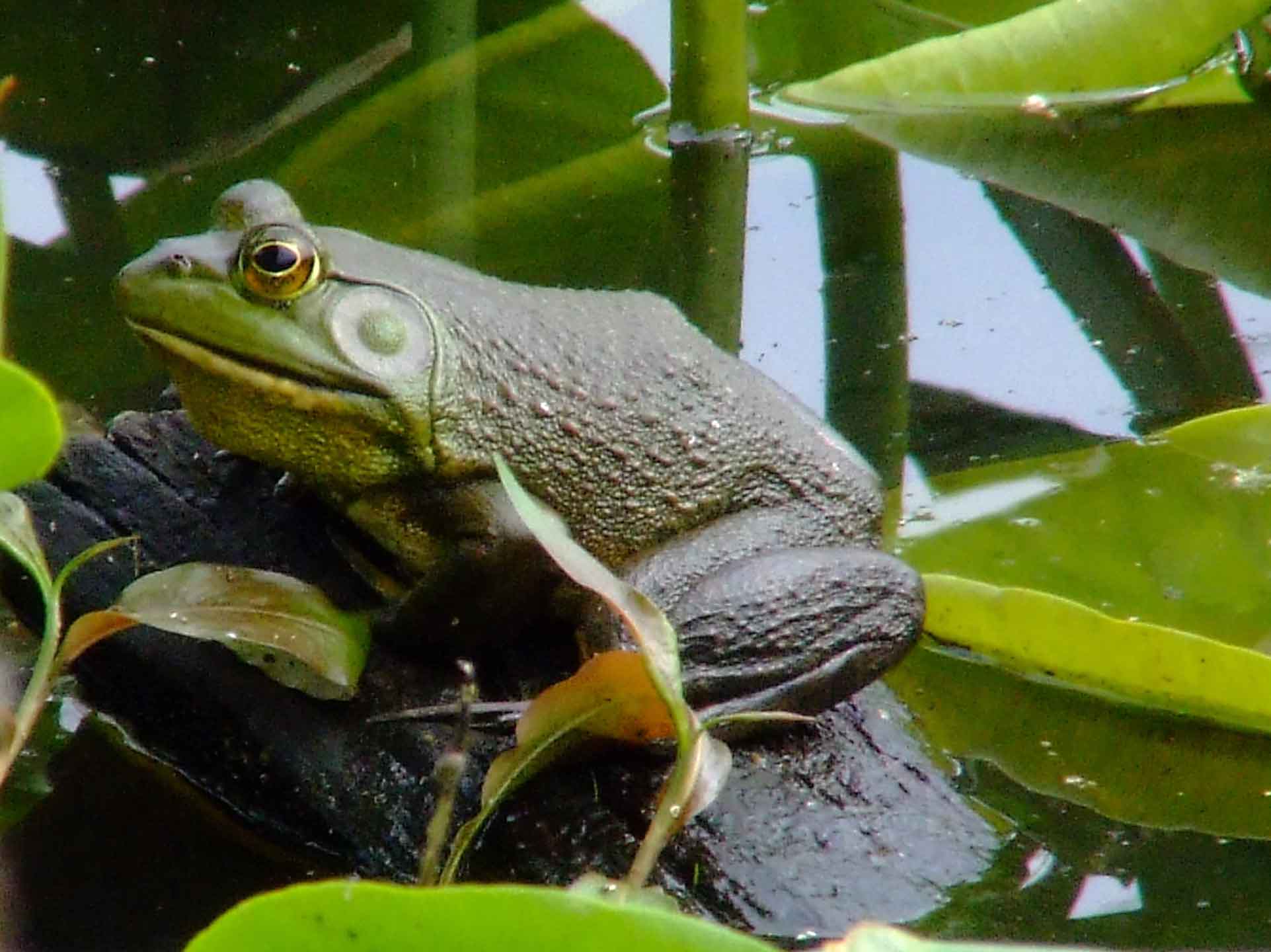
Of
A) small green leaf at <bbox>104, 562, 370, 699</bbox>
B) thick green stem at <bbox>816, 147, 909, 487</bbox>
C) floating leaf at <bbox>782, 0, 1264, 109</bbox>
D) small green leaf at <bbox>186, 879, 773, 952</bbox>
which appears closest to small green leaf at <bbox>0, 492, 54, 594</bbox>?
small green leaf at <bbox>104, 562, 370, 699</bbox>

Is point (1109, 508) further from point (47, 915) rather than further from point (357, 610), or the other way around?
point (47, 915)

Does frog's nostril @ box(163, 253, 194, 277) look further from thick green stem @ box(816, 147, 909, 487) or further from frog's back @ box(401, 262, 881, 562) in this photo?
thick green stem @ box(816, 147, 909, 487)

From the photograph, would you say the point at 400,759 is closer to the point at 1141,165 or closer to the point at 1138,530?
the point at 1138,530

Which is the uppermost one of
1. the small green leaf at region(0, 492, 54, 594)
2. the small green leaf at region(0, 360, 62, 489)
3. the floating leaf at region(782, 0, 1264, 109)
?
the floating leaf at region(782, 0, 1264, 109)

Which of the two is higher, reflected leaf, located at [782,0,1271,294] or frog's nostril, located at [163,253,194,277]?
reflected leaf, located at [782,0,1271,294]

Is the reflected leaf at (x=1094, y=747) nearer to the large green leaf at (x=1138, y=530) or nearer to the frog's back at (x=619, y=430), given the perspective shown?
the large green leaf at (x=1138, y=530)

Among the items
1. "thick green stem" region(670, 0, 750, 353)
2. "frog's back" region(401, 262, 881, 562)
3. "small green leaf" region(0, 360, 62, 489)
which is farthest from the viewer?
"thick green stem" region(670, 0, 750, 353)

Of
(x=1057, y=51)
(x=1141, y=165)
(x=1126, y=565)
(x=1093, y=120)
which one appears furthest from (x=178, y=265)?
(x=1093, y=120)
